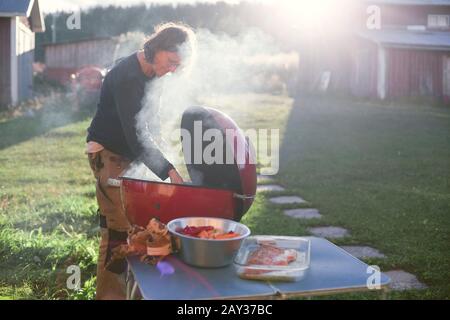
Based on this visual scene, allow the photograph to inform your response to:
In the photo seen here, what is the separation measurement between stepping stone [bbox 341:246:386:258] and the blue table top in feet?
8.04

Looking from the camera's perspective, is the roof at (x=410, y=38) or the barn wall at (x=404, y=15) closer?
the roof at (x=410, y=38)

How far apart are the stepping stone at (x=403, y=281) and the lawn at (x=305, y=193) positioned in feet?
0.26

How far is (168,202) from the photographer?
2822mm

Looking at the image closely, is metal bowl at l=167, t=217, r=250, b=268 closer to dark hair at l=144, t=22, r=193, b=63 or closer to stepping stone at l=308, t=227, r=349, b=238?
dark hair at l=144, t=22, r=193, b=63

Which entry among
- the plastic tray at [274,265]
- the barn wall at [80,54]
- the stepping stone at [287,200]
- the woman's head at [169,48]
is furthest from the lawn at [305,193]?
the barn wall at [80,54]

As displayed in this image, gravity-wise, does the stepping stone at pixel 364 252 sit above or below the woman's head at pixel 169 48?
below

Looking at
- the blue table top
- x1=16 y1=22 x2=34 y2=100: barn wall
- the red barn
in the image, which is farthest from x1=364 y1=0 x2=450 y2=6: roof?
the blue table top

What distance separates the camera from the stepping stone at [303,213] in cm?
635

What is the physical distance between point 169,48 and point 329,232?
329 cm

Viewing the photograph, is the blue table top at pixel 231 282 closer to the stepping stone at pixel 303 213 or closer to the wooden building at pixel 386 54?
the stepping stone at pixel 303 213

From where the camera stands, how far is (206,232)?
260cm

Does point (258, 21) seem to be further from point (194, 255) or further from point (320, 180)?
point (194, 255)

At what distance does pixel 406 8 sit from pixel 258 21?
12068mm

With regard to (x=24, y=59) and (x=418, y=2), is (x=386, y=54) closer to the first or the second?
(x=418, y=2)
